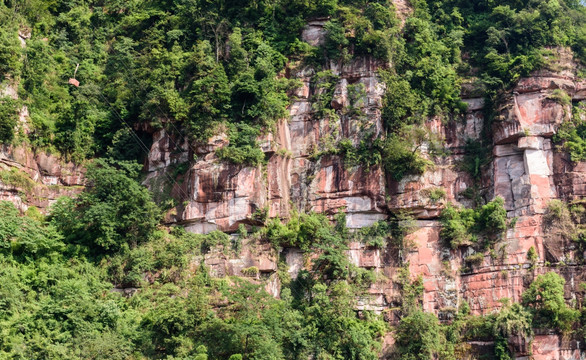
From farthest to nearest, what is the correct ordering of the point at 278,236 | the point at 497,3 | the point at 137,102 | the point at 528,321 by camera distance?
the point at 497,3 < the point at 137,102 < the point at 278,236 < the point at 528,321

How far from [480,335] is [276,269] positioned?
804cm

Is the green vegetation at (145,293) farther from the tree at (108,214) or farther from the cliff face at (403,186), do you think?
the cliff face at (403,186)

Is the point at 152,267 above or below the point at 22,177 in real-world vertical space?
below

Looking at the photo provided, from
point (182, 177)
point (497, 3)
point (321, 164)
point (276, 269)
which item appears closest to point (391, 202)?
point (321, 164)

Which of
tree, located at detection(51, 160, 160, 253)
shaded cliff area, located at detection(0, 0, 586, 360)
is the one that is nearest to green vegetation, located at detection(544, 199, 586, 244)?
shaded cliff area, located at detection(0, 0, 586, 360)

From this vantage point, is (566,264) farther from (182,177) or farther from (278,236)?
(182,177)

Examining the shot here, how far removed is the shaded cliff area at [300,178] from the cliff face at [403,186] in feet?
0.29

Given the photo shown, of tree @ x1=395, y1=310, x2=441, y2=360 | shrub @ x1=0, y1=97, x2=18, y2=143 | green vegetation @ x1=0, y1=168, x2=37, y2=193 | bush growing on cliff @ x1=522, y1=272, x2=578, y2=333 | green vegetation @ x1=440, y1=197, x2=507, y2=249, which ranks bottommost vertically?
tree @ x1=395, y1=310, x2=441, y2=360

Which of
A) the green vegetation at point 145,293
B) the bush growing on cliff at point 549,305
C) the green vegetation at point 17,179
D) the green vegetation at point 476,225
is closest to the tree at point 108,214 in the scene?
the green vegetation at point 145,293

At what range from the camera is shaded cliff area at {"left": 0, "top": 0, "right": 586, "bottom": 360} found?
30688 millimetres

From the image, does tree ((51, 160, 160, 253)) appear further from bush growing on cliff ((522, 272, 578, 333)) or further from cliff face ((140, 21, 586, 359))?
bush growing on cliff ((522, 272, 578, 333))

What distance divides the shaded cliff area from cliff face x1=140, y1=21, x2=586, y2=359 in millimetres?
88

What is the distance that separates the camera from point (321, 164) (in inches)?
1385

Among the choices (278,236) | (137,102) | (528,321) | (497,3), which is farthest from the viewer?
(497,3)
